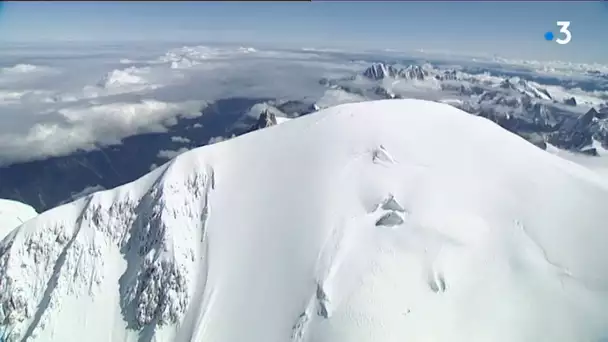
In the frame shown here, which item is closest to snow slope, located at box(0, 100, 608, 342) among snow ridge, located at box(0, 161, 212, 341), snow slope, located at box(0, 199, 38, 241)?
snow ridge, located at box(0, 161, 212, 341)

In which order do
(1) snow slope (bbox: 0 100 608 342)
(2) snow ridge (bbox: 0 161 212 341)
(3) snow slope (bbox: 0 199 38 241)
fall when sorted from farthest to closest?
(3) snow slope (bbox: 0 199 38 241)
(2) snow ridge (bbox: 0 161 212 341)
(1) snow slope (bbox: 0 100 608 342)

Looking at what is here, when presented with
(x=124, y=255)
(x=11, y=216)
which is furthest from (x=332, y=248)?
(x=11, y=216)

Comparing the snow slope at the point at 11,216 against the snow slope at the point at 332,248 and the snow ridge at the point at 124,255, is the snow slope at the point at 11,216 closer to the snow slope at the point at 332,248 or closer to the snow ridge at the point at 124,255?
the snow ridge at the point at 124,255

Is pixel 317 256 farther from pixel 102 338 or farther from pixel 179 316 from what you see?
pixel 102 338

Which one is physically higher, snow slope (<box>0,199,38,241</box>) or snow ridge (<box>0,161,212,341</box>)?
snow ridge (<box>0,161,212,341</box>)

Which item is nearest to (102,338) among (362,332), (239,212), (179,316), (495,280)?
(179,316)

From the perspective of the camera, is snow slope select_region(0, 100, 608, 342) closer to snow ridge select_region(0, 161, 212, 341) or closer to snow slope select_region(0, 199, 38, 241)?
snow ridge select_region(0, 161, 212, 341)
